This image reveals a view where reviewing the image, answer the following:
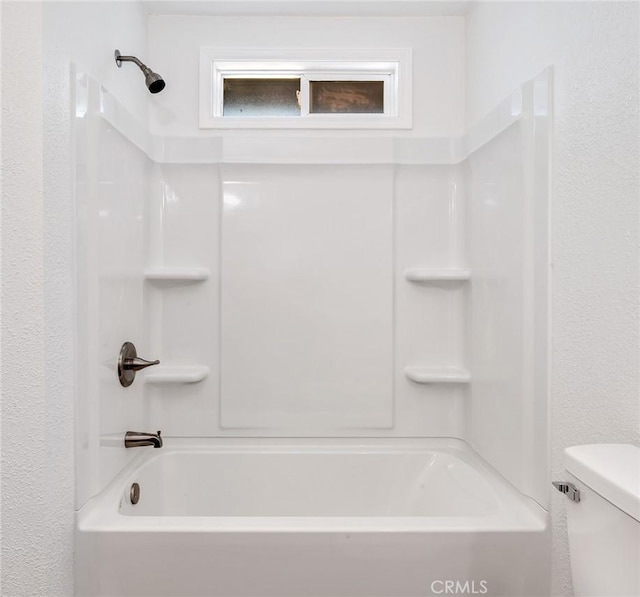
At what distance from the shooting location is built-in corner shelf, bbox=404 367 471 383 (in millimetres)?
2025

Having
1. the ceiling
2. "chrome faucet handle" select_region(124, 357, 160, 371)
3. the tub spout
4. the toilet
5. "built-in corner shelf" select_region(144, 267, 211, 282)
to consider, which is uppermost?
the ceiling

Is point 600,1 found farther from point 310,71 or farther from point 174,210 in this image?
point 174,210

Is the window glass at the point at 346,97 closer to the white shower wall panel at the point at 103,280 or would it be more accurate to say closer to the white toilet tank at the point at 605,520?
the white shower wall panel at the point at 103,280

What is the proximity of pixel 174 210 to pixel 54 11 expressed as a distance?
91 centimetres

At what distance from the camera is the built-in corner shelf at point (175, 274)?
2014 millimetres

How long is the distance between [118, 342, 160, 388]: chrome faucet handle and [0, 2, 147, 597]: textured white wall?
1.07 feet

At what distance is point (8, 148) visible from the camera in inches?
44.2

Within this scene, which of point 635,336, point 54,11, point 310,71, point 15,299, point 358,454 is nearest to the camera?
point 635,336

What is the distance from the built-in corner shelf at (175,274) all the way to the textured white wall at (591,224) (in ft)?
4.42

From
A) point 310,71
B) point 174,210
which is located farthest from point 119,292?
point 310,71

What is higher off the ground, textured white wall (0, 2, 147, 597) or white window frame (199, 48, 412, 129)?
white window frame (199, 48, 412, 129)

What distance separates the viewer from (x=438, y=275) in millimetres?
Answer: 2016

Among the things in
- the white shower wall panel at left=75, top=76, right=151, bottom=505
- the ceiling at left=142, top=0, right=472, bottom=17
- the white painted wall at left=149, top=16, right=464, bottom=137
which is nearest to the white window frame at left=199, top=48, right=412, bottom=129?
the white painted wall at left=149, top=16, right=464, bottom=137

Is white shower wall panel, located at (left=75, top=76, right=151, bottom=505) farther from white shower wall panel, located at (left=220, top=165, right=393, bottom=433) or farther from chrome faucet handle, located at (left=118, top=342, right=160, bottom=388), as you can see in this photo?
white shower wall panel, located at (left=220, top=165, right=393, bottom=433)
